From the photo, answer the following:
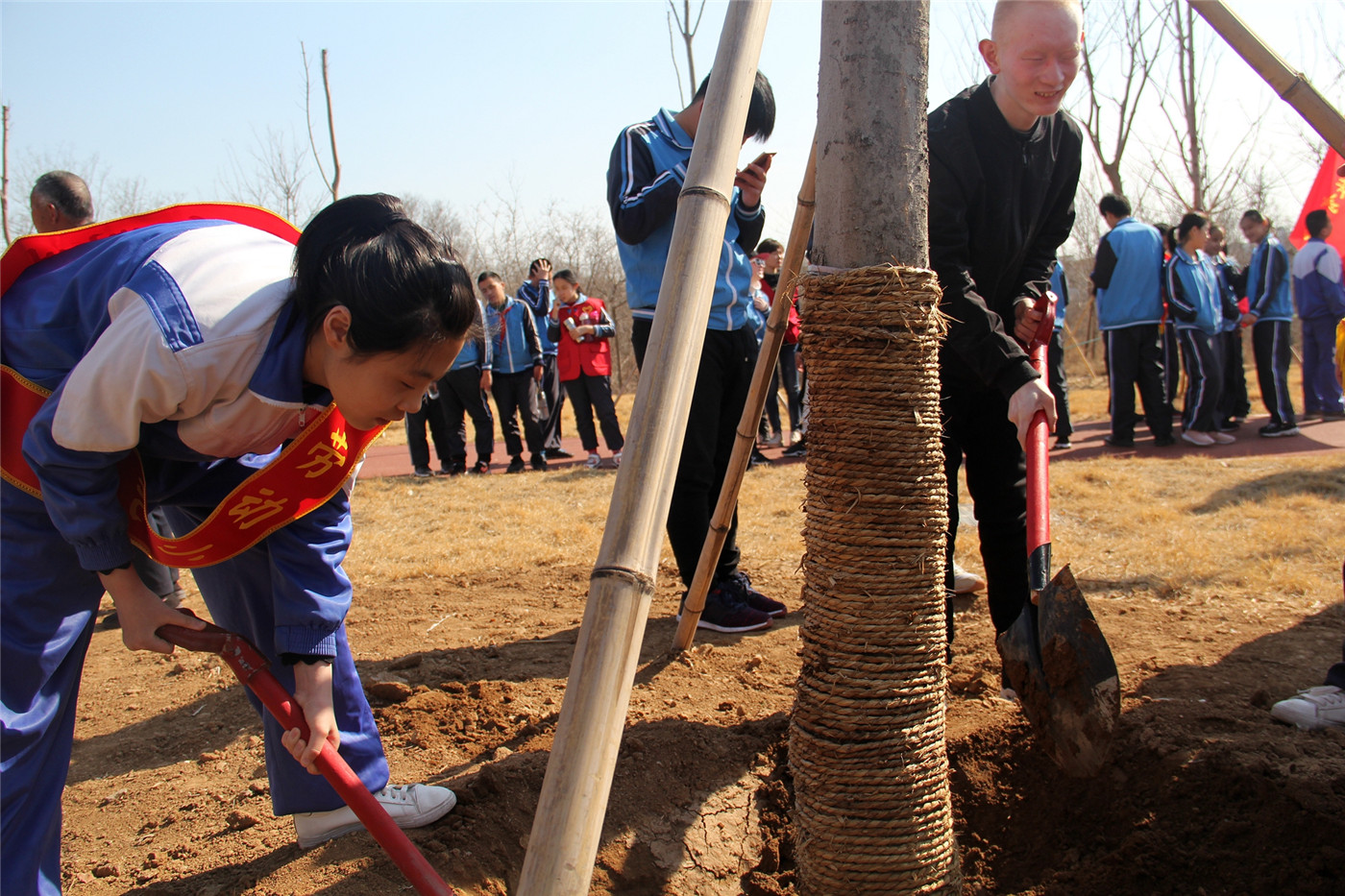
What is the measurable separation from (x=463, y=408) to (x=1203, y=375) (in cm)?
681

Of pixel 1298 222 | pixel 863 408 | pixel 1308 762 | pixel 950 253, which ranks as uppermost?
pixel 1298 222

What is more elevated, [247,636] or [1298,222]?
[1298,222]

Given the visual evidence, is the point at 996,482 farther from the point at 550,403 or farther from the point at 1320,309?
the point at 1320,309

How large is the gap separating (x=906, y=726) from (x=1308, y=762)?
1.06m

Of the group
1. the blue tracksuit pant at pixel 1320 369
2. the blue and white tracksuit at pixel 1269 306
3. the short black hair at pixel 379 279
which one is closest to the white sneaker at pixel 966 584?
the short black hair at pixel 379 279

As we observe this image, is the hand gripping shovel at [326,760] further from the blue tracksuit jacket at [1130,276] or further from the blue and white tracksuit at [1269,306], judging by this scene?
the blue and white tracksuit at [1269,306]

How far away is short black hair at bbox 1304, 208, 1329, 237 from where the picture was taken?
8383 mm

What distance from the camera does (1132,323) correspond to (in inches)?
292

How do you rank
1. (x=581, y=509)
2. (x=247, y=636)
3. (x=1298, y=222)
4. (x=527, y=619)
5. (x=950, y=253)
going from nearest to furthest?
1. (x=247, y=636)
2. (x=950, y=253)
3. (x=527, y=619)
4. (x=581, y=509)
5. (x=1298, y=222)

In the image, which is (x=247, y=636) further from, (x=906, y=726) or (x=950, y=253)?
(x=950, y=253)

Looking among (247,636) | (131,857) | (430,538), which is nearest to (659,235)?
(247,636)

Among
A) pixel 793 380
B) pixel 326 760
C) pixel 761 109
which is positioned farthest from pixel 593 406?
pixel 326 760

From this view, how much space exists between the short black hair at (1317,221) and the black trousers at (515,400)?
7786 mm

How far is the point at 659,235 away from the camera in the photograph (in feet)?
9.64
